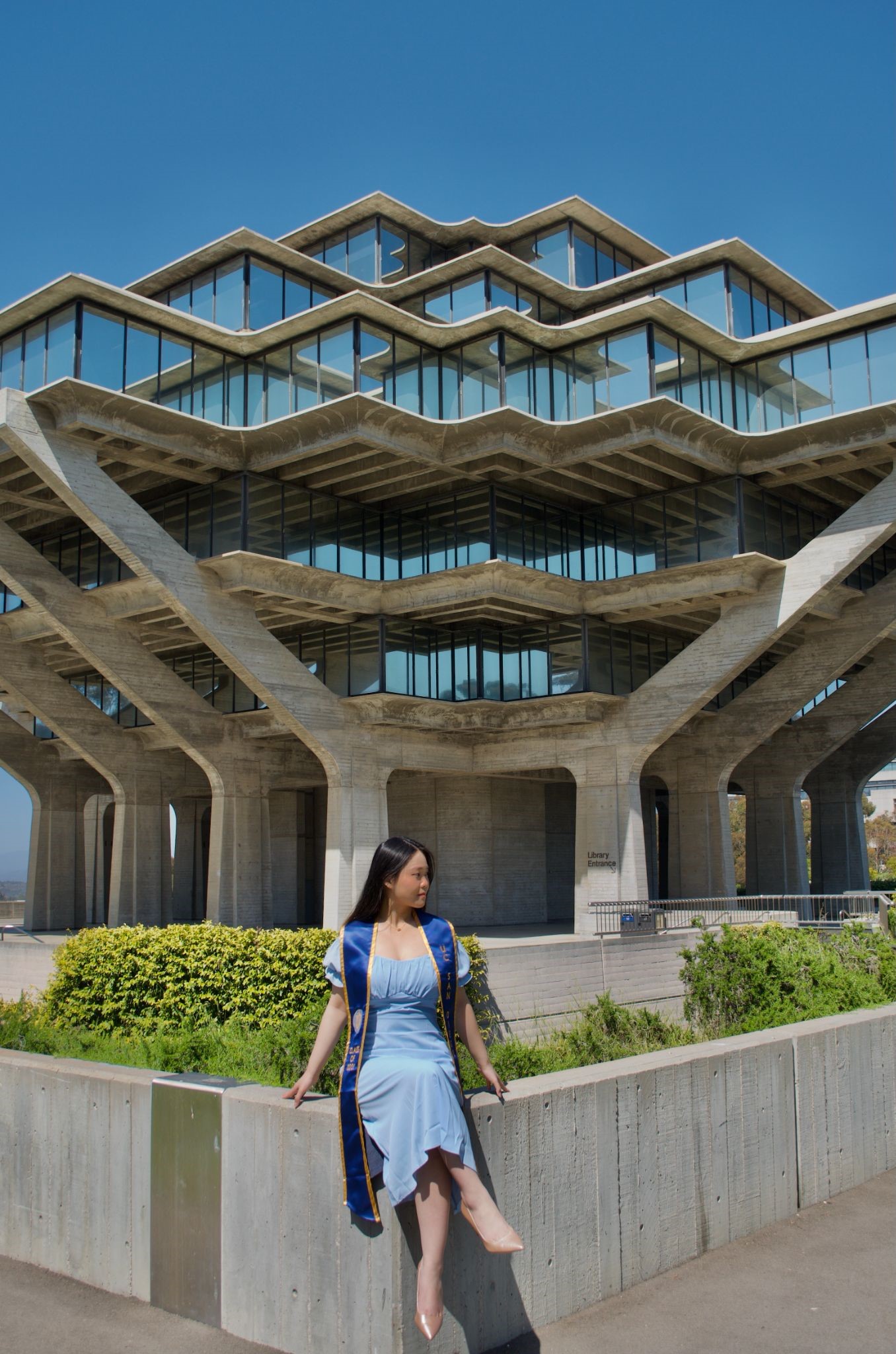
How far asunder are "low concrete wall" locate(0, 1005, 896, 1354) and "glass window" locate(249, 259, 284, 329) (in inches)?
1171

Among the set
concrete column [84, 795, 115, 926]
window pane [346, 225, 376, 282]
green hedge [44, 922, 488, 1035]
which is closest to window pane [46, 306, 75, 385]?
window pane [346, 225, 376, 282]

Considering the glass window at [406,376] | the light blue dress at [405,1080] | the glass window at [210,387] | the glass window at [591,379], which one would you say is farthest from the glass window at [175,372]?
the light blue dress at [405,1080]

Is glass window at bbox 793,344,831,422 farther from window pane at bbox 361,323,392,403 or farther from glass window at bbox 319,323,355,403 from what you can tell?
glass window at bbox 319,323,355,403

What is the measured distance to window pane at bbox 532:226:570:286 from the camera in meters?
40.2

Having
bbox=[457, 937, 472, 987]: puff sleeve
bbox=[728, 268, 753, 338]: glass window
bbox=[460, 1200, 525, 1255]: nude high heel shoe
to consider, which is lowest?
bbox=[460, 1200, 525, 1255]: nude high heel shoe

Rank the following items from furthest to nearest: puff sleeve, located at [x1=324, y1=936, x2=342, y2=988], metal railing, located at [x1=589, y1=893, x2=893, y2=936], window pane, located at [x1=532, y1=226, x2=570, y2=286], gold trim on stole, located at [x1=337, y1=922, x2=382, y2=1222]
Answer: window pane, located at [x1=532, y1=226, x2=570, y2=286], metal railing, located at [x1=589, y1=893, x2=893, y2=936], puff sleeve, located at [x1=324, y1=936, x2=342, y2=988], gold trim on stole, located at [x1=337, y1=922, x2=382, y2=1222]

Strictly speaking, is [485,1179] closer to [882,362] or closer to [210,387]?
[210,387]

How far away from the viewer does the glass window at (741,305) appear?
3600cm

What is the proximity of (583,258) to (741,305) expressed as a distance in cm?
645

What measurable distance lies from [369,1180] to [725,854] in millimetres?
36009

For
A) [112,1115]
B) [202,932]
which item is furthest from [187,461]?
[112,1115]

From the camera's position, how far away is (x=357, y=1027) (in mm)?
5762

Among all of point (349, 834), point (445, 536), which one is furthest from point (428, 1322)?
point (445, 536)

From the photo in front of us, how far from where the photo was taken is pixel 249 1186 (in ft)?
21.5
